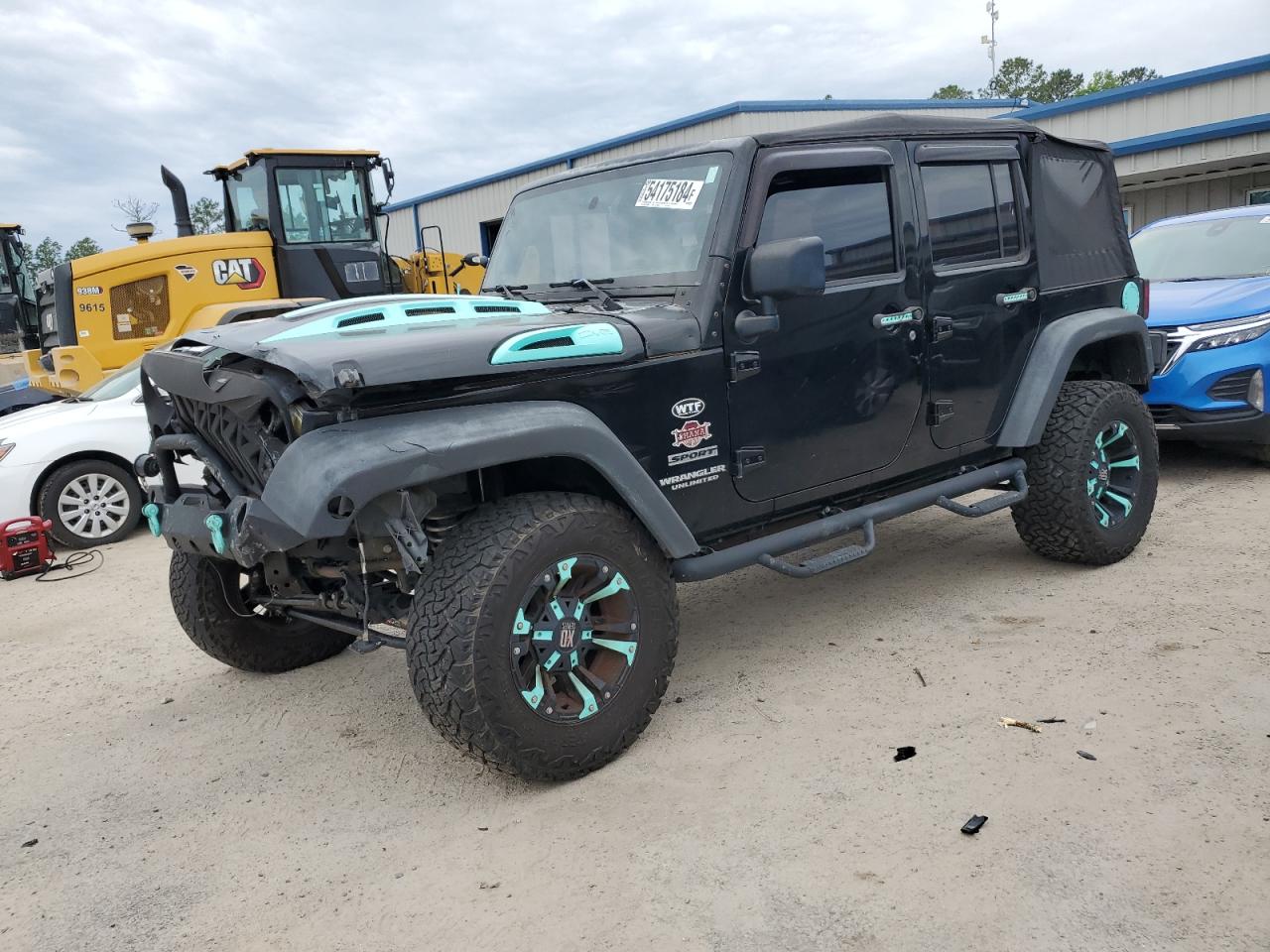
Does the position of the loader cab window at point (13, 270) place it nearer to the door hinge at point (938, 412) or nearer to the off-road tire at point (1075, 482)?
the door hinge at point (938, 412)

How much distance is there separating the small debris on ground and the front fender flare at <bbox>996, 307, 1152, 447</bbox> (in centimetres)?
153

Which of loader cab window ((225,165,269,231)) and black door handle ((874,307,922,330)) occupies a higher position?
loader cab window ((225,165,269,231))

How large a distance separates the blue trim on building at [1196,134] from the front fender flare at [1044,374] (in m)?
8.49

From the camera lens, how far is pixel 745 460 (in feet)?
11.6

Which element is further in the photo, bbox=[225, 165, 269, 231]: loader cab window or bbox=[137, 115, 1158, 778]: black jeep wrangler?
bbox=[225, 165, 269, 231]: loader cab window

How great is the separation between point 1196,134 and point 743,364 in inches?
472

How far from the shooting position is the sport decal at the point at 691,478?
334 centimetres

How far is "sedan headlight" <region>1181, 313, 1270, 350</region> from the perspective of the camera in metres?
6.27

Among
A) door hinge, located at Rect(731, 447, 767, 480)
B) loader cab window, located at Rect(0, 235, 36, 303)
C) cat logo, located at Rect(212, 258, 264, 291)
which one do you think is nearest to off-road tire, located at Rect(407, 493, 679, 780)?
door hinge, located at Rect(731, 447, 767, 480)

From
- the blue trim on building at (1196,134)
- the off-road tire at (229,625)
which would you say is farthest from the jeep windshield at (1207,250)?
the off-road tire at (229,625)

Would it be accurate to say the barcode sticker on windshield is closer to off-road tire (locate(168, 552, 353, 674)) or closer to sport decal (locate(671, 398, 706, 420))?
sport decal (locate(671, 398, 706, 420))

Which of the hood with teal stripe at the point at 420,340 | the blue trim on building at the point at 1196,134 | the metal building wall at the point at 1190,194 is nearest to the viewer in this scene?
the hood with teal stripe at the point at 420,340

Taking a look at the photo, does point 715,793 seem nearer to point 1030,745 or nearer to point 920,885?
point 920,885

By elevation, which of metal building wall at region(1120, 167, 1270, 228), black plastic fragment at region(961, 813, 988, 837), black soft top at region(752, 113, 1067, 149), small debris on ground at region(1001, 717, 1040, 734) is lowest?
black plastic fragment at region(961, 813, 988, 837)
